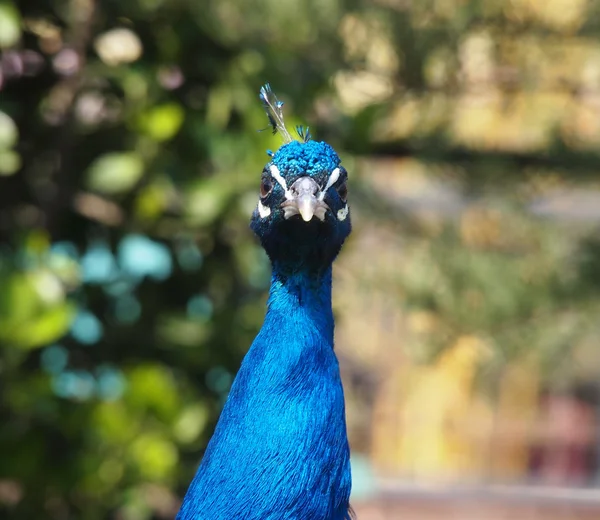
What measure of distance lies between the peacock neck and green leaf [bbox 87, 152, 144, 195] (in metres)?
0.68

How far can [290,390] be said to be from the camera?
1296 millimetres

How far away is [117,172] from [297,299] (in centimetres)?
74

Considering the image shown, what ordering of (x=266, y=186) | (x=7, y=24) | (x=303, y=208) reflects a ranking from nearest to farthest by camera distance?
(x=303, y=208)
(x=266, y=186)
(x=7, y=24)

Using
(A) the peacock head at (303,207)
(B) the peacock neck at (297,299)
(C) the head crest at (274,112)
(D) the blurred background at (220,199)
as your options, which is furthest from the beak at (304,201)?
(D) the blurred background at (220,199)

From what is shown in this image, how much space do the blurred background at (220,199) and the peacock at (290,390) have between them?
587mm

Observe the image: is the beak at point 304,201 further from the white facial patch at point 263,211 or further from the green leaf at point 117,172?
the green leaf at point 117,172

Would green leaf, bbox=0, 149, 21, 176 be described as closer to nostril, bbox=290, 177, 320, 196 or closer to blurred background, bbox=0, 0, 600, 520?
blurred background, bbox=0, 0, 600, 520

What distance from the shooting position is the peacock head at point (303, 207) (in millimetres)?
1251

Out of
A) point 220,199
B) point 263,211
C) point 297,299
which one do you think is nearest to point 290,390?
point 297,299

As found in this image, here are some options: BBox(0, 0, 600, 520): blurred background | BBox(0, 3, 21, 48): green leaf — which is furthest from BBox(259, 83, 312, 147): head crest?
BBox(0, 3, 21, 48): green leaf

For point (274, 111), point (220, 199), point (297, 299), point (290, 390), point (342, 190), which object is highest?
point (220, 199)

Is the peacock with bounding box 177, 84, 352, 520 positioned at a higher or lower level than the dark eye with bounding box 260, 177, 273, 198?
lower

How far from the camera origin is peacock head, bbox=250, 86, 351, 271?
1.25 m

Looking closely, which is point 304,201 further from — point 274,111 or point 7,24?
point 7,24
